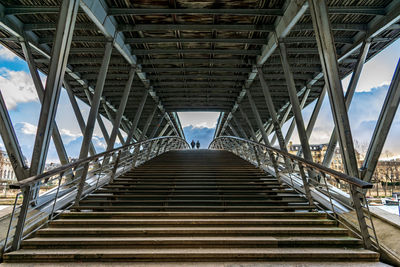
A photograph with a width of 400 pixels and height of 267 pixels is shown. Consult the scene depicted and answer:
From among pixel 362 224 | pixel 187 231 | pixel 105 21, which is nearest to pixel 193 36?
pixel 105 21

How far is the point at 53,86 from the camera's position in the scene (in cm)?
550

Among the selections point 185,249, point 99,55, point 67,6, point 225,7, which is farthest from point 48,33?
point 185,249

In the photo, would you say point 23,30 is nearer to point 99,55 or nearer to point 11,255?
point 99,55

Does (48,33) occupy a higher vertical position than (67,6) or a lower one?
higher

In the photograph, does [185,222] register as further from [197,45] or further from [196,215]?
[197,45]

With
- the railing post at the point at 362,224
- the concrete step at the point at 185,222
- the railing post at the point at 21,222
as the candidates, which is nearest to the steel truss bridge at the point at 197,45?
the railing post at the point at 362,224

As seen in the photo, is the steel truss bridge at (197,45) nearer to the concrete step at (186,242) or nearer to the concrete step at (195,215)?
the concrete step at (195,215)

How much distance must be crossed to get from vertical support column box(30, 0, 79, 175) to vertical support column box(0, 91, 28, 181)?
160 centimetres

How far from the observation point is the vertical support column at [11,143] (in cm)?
655

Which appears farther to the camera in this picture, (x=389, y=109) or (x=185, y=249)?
(x=389, y=109)

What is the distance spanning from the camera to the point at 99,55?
11.5 meters

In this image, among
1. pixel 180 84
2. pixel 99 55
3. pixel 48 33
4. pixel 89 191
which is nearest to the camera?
pixel 89 191

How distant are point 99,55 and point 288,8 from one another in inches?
332

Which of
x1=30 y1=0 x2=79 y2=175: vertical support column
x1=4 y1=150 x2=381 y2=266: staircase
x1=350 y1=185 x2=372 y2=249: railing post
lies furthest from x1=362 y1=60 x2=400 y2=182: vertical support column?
x1=30 y1=0 x2=79 y2=175: vertical support column
